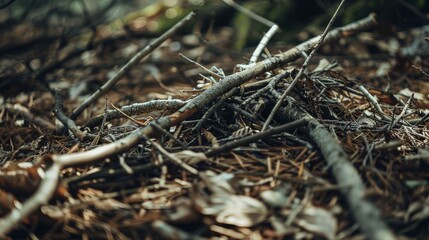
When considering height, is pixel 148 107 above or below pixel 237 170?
above

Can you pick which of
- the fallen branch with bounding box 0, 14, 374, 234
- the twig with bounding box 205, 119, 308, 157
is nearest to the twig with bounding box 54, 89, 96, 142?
the fallen branch with bounding box 0, 14, 374, 234

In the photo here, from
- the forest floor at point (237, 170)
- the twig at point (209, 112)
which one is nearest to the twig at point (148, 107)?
the forest floor at point (237, 170)

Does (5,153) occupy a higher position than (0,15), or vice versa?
(0,15)

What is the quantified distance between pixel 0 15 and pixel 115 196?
4.73m

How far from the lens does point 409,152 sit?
158cm

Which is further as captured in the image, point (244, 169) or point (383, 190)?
point (244, 169)

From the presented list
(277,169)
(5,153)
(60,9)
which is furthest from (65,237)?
(60,9)

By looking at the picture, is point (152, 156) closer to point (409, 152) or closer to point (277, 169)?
point (277, 169)

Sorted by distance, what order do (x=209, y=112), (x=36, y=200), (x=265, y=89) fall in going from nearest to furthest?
1. (x=36, y=200)
2. (x=209, y=112)
3. (x=265, y=89)

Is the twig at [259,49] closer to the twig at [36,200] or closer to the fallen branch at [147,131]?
the fallen branch at [147,131]

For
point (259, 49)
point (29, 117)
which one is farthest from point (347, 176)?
point (29, 117)

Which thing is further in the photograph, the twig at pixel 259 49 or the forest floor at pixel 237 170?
the twig at pixel 259 49

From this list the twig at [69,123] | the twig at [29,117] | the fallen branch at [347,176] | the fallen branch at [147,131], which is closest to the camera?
the fallen branch at [347,176]

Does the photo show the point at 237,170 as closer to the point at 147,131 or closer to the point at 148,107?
the point at 147,131
